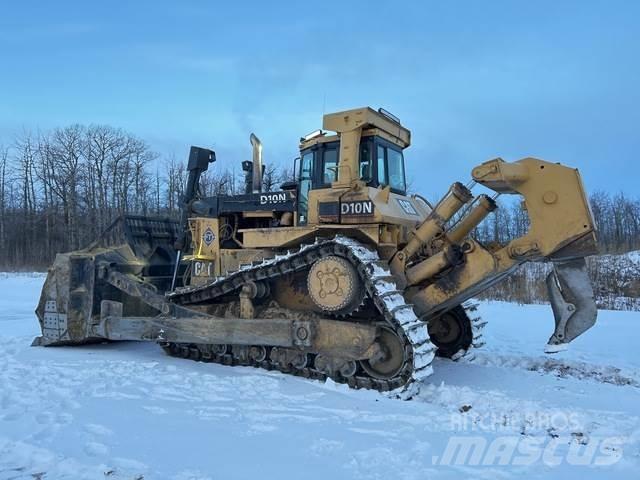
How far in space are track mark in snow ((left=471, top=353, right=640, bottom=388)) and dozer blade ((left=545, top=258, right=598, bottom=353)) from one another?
1.29 meters

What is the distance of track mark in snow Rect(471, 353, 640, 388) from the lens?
6.89 meters

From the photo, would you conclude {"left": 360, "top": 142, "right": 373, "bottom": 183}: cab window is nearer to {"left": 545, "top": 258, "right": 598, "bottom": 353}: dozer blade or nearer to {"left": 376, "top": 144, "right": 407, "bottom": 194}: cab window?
{"left": 376, "top": 144, "right": 407, "bottom": 194}: cab window

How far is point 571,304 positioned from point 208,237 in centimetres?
520

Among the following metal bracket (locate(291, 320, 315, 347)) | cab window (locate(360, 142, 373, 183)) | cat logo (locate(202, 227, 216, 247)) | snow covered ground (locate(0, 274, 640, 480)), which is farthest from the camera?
cat logo (locate(202, 227, 216, 247))

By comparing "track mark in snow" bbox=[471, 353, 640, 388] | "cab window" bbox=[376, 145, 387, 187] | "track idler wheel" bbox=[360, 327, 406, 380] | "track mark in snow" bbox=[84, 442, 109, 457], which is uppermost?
"cab window" bbox=[376, 145, 387, 187]

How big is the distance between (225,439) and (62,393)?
2.36 m

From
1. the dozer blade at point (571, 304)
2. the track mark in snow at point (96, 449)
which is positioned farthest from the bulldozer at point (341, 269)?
the track mark in snow at point (96, 449)

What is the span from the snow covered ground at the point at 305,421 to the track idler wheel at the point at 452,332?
0.38m

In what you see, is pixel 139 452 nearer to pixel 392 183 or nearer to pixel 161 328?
pixel 161 328

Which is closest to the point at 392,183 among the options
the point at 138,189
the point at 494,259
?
the point at 494,259

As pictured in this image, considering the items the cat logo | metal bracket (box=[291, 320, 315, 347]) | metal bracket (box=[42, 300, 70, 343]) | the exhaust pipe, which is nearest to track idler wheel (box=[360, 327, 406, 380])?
metal bracket (box=[291, 320, 315, 347])

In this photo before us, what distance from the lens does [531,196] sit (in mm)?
6008

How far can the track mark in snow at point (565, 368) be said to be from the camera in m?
6.89

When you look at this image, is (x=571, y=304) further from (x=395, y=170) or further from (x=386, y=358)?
(x=395, y=170)
